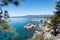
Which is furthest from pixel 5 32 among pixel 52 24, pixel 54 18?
pixel 52 24

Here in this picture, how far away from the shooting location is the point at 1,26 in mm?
7781

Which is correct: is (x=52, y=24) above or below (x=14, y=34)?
below

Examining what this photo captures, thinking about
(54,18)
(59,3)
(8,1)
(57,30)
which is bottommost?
(57,30)

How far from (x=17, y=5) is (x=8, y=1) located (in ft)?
1.55

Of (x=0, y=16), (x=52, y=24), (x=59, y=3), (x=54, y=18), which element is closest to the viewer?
(x=0, y=16)

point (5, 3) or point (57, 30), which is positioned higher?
point (5, 3)

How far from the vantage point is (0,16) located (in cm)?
762

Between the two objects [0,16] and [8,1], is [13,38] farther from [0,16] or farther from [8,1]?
[8,1]

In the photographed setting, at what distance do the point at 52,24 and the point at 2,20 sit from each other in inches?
1471

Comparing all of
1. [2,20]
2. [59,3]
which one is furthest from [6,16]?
[59,3]

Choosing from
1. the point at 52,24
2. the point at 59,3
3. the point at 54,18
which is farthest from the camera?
the point at 52,24

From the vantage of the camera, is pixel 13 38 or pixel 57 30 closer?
pixel 13 38

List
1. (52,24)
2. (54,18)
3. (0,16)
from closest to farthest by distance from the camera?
(0,16) → (54,18) → (52,24)

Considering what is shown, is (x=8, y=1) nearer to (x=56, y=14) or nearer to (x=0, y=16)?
(x=0, y=16)
